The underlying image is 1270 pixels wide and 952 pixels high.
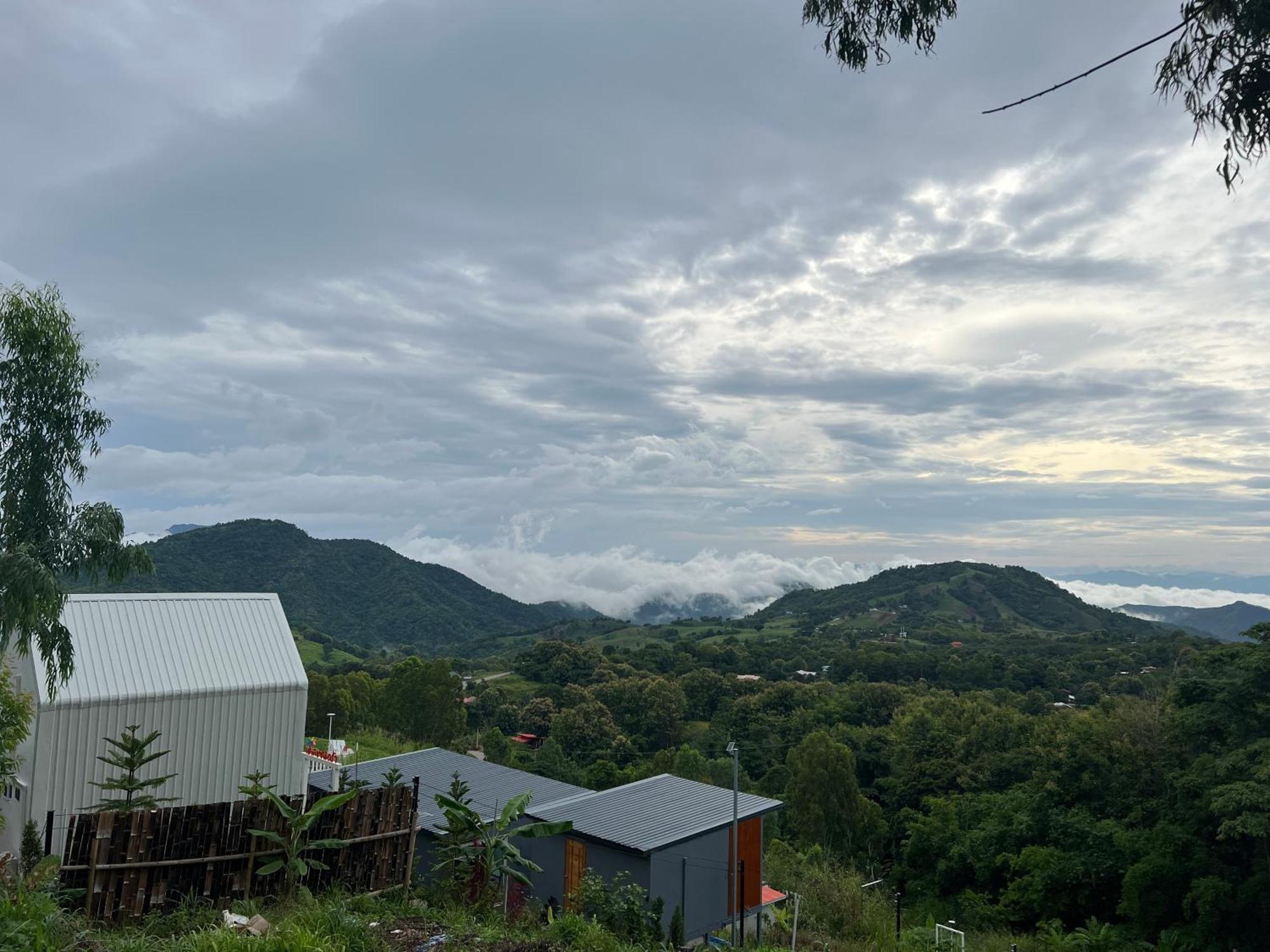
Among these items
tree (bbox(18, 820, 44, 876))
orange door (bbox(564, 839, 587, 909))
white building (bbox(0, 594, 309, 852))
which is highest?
white building (bbox(0, 594, 309, 852))

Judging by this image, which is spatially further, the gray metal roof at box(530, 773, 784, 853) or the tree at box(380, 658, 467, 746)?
the tree at box(380, 658, 467, 746)

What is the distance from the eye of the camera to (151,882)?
945cm

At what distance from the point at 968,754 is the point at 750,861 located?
27978mm

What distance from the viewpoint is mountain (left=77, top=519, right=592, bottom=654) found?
115 m

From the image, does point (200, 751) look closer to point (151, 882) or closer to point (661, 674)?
point (151, 882)

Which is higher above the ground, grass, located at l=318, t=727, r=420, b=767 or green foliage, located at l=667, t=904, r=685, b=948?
green foliage, located at l=667, t=904, r=685, b=948

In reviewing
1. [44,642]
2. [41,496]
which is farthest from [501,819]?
[41,496]

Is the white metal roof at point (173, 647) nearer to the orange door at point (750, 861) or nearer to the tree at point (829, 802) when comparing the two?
the orange door at point (750, 861)

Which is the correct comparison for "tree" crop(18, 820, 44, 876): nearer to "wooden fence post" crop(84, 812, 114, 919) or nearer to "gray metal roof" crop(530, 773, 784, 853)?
"wooden fence post" crop(84, 812, 114, 919)

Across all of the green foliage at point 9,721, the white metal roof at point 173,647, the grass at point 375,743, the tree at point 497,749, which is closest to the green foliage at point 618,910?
the white metal roof at point 173,647

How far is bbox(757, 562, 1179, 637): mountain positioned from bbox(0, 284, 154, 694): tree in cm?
14162

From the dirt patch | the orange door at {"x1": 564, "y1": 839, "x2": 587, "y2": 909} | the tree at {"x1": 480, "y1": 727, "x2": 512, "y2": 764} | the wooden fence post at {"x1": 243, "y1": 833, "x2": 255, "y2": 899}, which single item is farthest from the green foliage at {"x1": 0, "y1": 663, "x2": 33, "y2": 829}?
the tree at {"x1": 480, "y1": 727, "x2": 512, "y2": 764}

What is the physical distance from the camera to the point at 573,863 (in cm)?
1631

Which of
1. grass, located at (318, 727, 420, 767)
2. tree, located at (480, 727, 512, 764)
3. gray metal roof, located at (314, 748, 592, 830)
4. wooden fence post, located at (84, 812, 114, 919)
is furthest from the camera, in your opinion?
tree, located at (480, 727, 512, 764)
